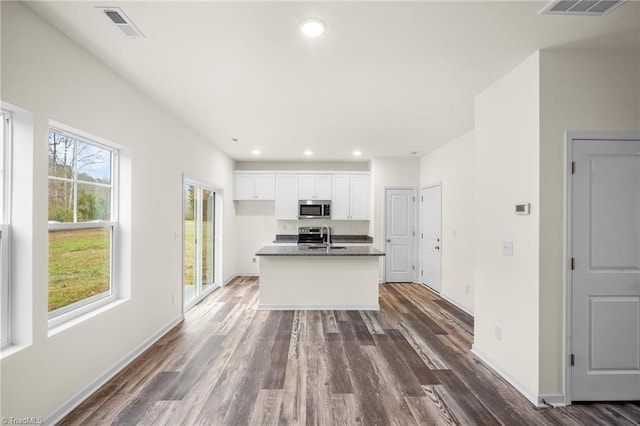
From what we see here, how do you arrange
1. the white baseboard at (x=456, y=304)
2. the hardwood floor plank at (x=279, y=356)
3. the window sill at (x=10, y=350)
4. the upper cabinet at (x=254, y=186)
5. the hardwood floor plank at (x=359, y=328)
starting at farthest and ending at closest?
1. the upper cabinet at (x=254, y=186)
2. the white baseboard at (x=456, y=304)
3. the hardwood floor plank at (x=359, y=328)
4. the hardwood floor plank at (x=279, y=356)
5. the window sill at (x=10, y=350)

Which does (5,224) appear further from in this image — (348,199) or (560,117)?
(348,199)

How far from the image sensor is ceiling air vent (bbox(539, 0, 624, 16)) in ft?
5.77

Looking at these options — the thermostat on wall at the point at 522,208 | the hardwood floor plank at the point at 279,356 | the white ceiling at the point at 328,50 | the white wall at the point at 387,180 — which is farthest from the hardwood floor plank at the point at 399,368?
the white wall at the point at 387,180

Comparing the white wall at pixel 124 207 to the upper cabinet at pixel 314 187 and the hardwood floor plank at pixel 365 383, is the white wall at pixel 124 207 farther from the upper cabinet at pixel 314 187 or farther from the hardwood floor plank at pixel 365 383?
the upper cabinet at pixel 314 187

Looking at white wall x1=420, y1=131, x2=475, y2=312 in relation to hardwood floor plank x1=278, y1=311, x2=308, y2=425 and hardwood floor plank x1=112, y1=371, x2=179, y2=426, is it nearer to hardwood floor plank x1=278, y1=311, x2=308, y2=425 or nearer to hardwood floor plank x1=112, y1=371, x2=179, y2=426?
hardwood floor plank x1=278, y1=311, x2=308, y2=425

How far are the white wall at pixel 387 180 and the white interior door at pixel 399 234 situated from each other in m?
0.11

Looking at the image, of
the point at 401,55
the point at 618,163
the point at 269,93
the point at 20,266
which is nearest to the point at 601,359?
the point at 618,163

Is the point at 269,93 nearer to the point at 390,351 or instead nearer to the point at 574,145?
the point at 574,145

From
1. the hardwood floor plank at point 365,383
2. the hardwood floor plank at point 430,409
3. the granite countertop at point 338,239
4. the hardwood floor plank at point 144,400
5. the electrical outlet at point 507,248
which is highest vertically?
the electrical outlet at point 507,248

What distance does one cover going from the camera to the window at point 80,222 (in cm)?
220

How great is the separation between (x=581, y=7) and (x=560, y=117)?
762 mm

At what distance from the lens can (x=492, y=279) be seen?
9.22 ft

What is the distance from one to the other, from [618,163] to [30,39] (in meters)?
4.16

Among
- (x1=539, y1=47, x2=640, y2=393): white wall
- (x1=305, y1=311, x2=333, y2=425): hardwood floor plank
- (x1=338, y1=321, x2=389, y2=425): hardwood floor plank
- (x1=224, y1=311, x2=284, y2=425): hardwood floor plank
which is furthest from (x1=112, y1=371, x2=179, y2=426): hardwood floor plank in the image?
(x1=539, y1=47, x2=640, y2=393): white wall
